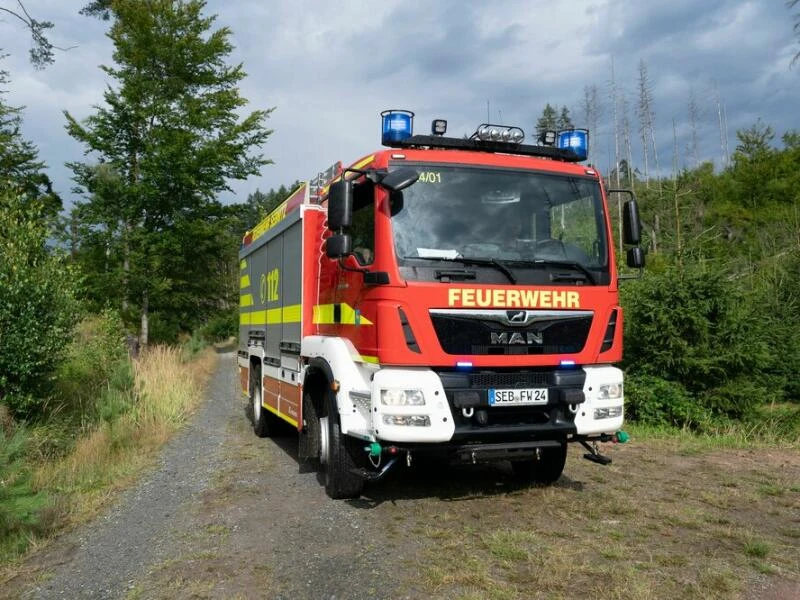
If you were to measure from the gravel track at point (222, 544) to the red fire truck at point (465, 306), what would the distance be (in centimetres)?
52

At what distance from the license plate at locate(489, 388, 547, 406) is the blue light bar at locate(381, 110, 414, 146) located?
234cm

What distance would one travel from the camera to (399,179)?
5.12m

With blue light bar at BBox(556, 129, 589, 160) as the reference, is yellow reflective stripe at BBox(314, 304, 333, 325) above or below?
below

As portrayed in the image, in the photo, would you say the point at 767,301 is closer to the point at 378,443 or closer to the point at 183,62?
the point at 378,443

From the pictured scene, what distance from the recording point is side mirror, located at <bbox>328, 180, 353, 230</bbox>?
16.8 ft

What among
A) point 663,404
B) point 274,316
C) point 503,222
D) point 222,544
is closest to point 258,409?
point 274,316

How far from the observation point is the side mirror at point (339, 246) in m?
5.19

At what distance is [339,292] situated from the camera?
5.92 metres

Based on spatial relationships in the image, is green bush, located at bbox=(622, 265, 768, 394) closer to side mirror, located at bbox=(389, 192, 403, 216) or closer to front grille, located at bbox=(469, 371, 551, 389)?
A: front grille, located at bbox=(469, 371, 551, 389)

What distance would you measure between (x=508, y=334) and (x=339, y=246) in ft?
4.91

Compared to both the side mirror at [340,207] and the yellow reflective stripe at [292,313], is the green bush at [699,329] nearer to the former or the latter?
the yellow reflective stripe at [292,313]

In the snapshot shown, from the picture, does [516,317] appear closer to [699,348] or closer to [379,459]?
[379,459]

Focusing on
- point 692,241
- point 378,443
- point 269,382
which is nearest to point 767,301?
point 692,241

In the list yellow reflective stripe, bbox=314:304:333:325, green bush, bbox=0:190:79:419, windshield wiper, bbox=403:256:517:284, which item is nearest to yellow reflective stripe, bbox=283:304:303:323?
yellow reflective stripe, bbox=314:304:333:325
